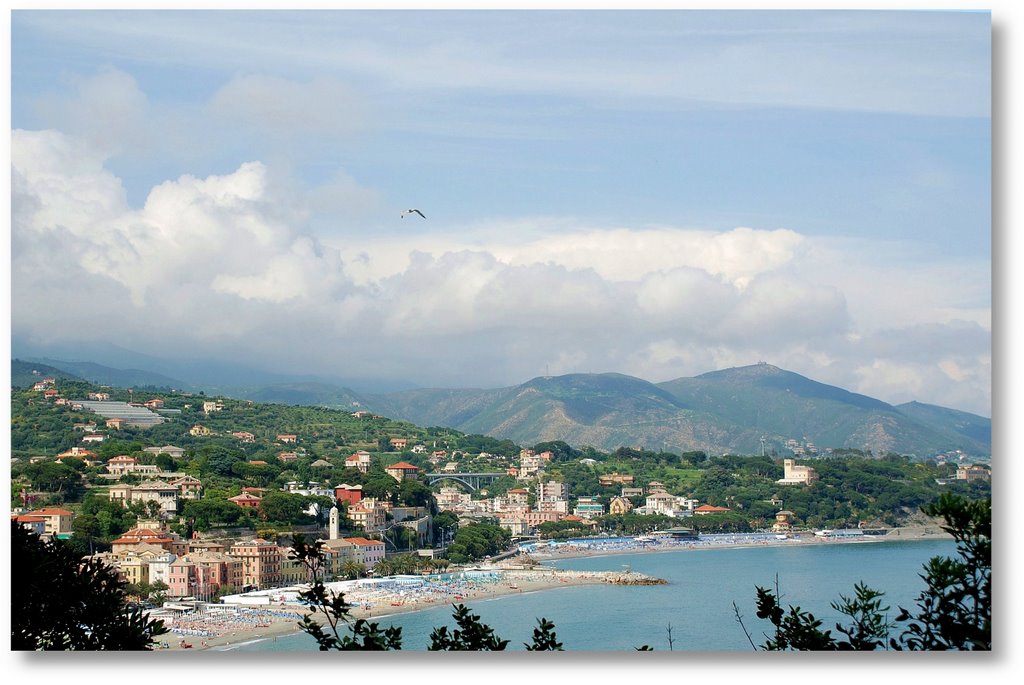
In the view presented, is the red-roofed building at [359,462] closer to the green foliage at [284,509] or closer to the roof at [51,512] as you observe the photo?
the green foliage at [284,509]

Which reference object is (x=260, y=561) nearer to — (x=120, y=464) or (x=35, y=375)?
(x=35, y=375)

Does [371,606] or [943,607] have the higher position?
[943,607]

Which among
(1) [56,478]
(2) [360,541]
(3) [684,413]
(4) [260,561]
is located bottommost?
(2) [360,541]

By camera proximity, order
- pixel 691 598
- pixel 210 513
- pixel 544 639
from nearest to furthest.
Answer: pixel 544 639 < pixel 691 598 < pixel 210 513

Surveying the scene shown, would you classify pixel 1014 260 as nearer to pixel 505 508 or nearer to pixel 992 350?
pixel 992 350

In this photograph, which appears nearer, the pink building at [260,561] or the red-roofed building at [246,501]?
the pink building at [260,561]

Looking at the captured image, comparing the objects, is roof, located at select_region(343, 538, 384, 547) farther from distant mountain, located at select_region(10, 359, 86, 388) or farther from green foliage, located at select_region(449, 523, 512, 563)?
distant mountain, located at select_region(10, 359, 86, 388)

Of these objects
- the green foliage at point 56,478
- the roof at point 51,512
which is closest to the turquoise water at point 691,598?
the roof at point 51,512

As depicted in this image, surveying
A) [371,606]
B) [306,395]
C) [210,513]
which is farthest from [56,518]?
[306,395]
